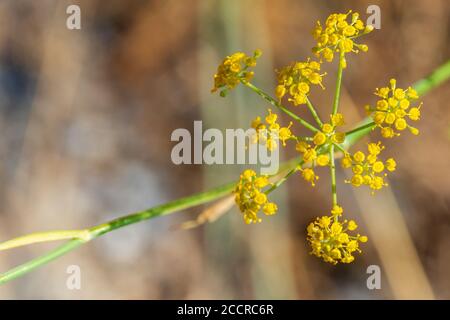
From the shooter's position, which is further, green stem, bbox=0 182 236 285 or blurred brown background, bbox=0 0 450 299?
blurred brown background, bbox=0 0 450 299

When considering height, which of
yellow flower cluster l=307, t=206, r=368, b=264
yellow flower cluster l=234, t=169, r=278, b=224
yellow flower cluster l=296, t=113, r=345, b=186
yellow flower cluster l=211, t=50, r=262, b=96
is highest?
yellow flower cluster l=211, t=50, r=262, b=96

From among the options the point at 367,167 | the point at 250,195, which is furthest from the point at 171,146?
the point at 367,167

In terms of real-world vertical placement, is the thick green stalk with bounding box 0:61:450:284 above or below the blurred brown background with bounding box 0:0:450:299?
below

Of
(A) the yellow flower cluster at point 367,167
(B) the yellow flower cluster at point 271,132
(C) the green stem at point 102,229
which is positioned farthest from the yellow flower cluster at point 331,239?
(C) the green stem at point 102,229

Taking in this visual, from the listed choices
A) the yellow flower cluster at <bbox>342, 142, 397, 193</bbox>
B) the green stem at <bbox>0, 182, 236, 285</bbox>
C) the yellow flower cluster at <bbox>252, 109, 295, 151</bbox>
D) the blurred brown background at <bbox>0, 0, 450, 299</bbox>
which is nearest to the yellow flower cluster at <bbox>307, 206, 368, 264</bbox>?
the yellow flower cluster at <bbox>342, 142, 397, 193</bbox>

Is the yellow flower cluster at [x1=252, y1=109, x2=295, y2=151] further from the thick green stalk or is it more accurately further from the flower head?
the thick green stalk

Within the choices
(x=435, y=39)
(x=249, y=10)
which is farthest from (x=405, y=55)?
(x=249, y=10)

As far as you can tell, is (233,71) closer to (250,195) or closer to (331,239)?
(250,195)

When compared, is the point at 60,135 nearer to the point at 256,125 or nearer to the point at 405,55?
the point at 256,125
